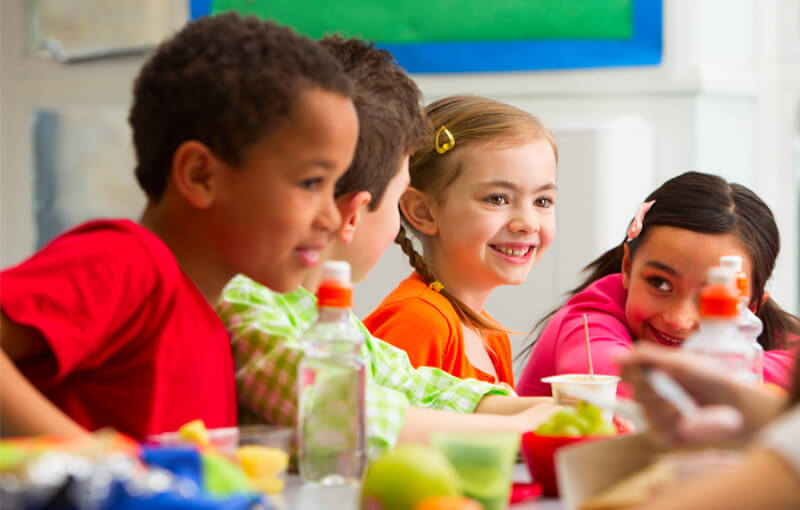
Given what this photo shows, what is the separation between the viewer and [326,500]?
0.83 meters

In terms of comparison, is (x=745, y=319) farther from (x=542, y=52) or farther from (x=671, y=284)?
(x=542, y=52)

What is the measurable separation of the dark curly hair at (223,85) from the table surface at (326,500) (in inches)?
13.4

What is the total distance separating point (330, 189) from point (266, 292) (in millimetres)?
204

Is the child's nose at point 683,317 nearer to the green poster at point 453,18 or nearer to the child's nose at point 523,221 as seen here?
the child's nose at point 523,221

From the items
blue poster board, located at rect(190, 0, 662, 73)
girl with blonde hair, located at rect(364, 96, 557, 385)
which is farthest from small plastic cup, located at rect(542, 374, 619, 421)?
blue poster board, located at rect(190, 0, 662, 73)

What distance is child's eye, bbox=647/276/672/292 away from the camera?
1.61 metres

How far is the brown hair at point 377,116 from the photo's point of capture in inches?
48.7

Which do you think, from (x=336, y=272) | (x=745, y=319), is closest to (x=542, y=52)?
(x=745, y=319)

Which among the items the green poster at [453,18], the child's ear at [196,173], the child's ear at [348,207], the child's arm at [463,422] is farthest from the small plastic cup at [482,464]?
the green poster at [453,18]

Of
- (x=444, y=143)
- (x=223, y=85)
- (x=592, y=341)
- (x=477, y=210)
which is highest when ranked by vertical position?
(x=223, y=85)

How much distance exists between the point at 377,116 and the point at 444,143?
51cm

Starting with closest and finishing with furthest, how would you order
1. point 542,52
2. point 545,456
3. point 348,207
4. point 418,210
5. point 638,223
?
point 545,456 → point 348,207 → point 638,223 → point 418,210 → point 542,52

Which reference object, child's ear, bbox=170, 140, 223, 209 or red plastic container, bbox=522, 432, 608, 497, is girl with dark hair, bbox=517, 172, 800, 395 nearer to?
red plastic container, bbox=522, 432, 608, 497

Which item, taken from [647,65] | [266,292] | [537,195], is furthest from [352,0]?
[266,292]
